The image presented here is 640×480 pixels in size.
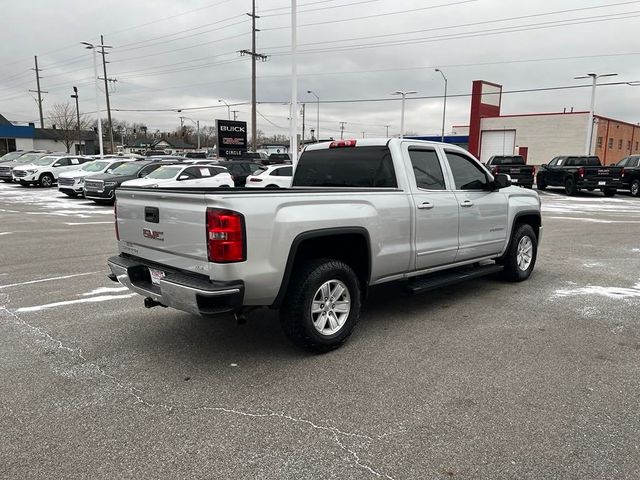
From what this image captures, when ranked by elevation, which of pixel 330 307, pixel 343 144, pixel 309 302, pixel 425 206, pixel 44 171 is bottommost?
pixel 330 307

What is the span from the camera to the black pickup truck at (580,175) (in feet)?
77.2

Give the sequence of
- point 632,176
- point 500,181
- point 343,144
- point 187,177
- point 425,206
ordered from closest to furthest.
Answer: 1. point 425,206
2. point 343,144
3. point 500,181
4. point 187,177
5. point 632,176

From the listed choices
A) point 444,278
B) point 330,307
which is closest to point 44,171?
point 444,278

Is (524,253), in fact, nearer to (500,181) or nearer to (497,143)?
(500,181)

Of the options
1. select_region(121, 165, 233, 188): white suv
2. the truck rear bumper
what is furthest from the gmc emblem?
select_region(121, 165, 233, 188): white suv

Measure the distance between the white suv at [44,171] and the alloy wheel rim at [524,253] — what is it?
2566cm

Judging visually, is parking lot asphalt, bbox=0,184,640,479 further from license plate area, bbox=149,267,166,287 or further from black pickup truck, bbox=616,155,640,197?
black pickup truck, bbox=616,155,640,197

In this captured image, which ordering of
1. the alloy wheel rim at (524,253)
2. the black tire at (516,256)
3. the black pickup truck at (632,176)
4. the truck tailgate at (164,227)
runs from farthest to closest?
the black pickup truck at (632,176) < the alloy wheel rim at (524,253) < the black tire at (516,256) < the truck tailgate at (164,227)

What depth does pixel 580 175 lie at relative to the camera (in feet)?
79.0

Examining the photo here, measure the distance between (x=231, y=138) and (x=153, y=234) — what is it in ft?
96.2

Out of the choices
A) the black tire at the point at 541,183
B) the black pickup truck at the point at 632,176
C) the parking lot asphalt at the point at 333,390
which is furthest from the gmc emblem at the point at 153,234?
the black tire at the point at 541,183

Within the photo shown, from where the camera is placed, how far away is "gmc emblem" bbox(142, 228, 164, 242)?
4259mm

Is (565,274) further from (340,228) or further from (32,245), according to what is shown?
(32,245)

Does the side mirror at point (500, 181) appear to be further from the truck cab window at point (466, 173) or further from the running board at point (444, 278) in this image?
the running board at point (444, 278)
